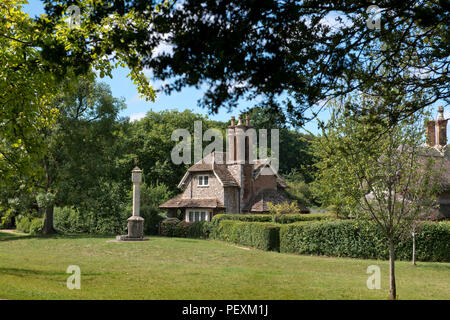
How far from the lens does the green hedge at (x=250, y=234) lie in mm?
26125

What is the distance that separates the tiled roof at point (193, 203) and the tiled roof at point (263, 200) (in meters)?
3.00

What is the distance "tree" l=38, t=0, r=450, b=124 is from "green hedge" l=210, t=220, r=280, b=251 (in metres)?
19.3

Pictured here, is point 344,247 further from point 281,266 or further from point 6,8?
point 6,8

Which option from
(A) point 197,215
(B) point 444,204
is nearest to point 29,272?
(A) point 197,215

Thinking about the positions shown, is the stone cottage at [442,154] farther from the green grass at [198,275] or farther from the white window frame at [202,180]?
the white window frame at [202,180]

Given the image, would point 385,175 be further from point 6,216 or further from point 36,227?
point 36,227

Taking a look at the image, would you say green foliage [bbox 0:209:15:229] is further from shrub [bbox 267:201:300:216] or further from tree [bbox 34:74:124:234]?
shrub [bbox 267:201:300:216]

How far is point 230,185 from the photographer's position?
3888 centimetres

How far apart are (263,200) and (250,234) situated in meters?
11.6

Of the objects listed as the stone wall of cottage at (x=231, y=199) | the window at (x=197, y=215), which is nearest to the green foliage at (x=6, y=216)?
the window at (x=197, y=215)

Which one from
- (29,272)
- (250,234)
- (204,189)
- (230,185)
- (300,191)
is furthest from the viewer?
(300,191)

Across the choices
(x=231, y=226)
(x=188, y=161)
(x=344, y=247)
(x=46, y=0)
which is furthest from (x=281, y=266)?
(x=188, y=161)

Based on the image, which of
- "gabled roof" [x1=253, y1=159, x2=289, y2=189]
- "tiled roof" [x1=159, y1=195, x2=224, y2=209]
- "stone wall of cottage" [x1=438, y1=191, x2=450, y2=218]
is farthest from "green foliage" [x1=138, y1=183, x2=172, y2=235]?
"stone wall of cottage" [x1=438, y1=191, x2=450, y2=218]

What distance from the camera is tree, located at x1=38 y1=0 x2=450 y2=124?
607 centimetres
